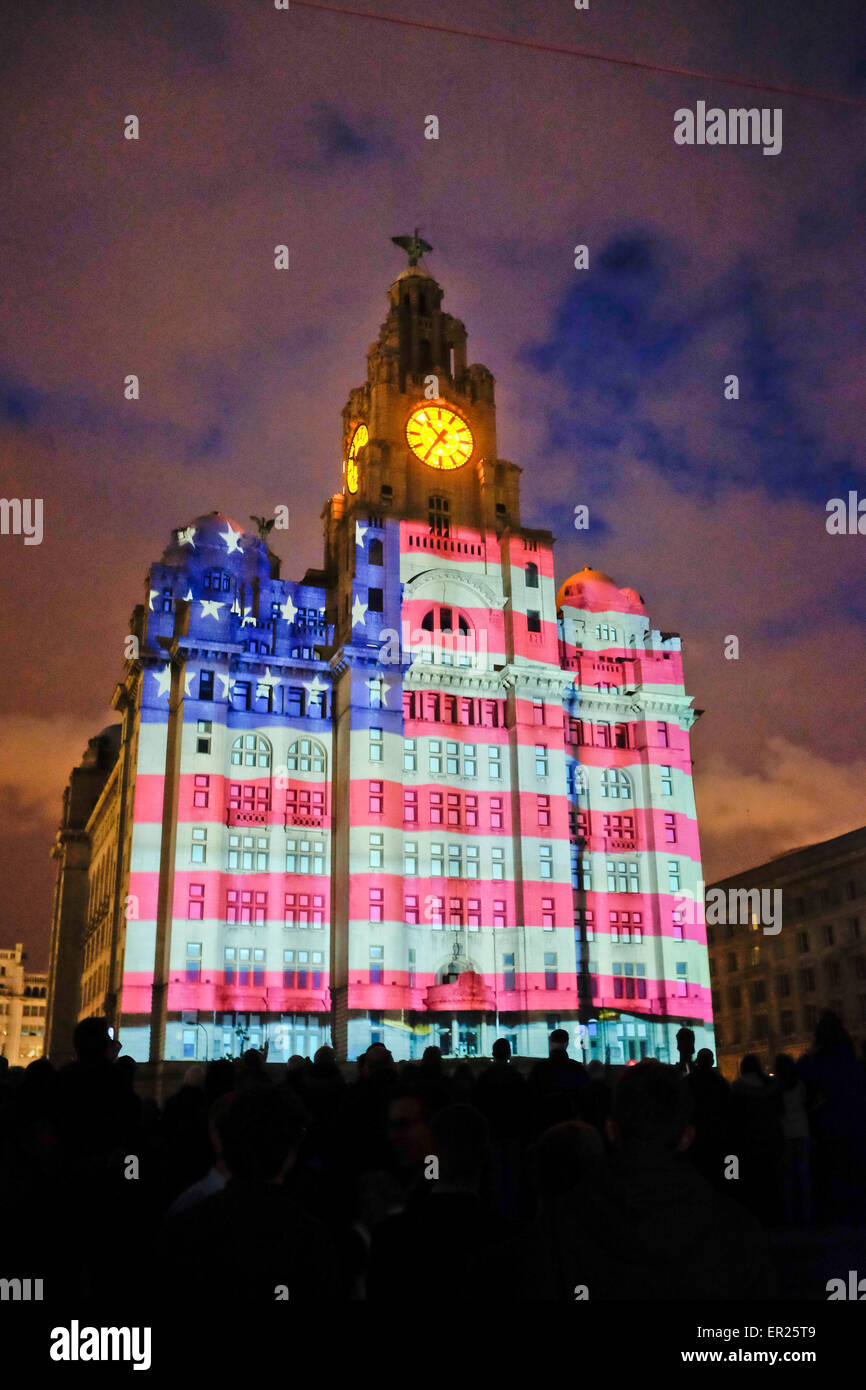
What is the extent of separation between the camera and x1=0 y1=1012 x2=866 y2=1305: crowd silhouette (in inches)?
237

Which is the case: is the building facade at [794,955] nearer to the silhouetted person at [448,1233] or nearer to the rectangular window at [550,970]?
the rectangular window at [550,970]

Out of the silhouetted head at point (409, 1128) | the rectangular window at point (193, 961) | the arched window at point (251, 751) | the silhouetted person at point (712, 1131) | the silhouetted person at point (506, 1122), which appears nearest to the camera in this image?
the silhouetted head at point (409, 1128)

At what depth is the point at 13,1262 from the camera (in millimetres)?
8641

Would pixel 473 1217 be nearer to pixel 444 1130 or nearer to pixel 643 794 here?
pixel 444 1130

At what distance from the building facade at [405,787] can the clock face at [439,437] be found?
0.62 feet

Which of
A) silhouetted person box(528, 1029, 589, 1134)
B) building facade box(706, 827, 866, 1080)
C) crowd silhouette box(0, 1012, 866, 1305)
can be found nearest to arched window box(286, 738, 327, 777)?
building facade box(706, 827, 866, 1080)

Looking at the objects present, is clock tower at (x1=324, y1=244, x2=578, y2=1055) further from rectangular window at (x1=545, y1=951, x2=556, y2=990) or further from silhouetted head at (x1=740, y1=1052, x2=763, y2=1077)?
silhouetted head at (x1=740, y1=1052, x2=763, y2=1077)

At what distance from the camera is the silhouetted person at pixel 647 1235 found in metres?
5.91

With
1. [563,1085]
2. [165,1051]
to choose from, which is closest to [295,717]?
[165,1051]

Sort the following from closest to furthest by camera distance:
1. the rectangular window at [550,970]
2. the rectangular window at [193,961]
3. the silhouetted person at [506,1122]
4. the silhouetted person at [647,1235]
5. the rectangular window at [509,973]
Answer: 1. the silhouetted person at [647,1235]
2. the silhouetted person at [506,1122]
3. the rectangular window at [193,961]
4. the rectangular window at [550,970]
5. the rectangular window at [509,973]

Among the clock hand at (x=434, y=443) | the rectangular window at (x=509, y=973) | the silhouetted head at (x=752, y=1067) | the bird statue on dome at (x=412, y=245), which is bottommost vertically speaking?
the silhouetted head at (x=752, y=1067)

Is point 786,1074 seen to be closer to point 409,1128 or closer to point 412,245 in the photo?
point 409,1128

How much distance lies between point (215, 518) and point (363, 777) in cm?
2506

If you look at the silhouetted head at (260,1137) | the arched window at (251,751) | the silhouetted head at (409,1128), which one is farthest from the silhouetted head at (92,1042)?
the arched window at (251,751)
